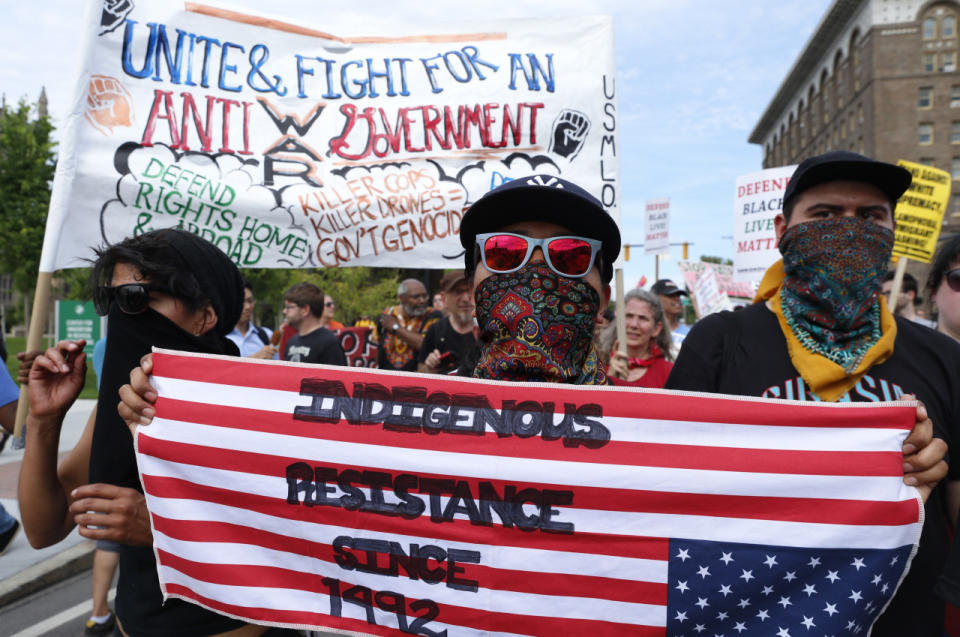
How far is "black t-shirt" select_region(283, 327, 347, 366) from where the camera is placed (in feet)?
20.0

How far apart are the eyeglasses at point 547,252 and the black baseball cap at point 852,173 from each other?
69cm

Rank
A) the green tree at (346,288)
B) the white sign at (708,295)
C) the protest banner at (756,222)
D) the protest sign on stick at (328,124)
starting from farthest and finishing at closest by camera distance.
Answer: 1. the green tree at (346,288)
2. the white sign at (708,295)
3. the protest banner at (756,222)
4. the protest sign on stick at (328,124)

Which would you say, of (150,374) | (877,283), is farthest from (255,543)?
(877,283)

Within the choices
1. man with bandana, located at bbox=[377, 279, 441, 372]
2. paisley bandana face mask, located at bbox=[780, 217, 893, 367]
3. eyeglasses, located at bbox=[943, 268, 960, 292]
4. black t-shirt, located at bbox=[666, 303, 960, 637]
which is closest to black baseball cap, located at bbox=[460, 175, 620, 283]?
black t-shirt, located at bbox=[666, 303, 960, 637]

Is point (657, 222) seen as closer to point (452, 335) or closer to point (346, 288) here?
point (452, 335)

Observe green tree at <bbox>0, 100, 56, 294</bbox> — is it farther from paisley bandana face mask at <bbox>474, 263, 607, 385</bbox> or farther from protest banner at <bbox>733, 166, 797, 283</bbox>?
paisley bandana face mask at <bbox>474, 263, 607, 385</bbox>

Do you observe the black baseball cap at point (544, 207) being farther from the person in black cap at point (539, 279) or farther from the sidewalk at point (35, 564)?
the sidewalk at point (35, 564)

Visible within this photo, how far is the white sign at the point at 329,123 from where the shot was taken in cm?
372

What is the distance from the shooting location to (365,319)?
31.7 feet

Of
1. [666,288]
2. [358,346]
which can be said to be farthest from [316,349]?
[666,288]

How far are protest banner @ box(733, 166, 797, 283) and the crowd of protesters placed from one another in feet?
19.4

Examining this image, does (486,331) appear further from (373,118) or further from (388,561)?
(373,118)

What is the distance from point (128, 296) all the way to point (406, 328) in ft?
Result: 16.1

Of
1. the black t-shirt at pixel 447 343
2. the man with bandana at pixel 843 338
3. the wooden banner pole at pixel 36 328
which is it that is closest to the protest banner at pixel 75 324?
the black t-shirt at pixel 447 343
